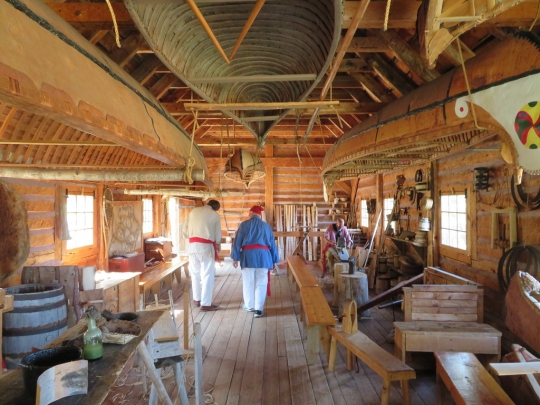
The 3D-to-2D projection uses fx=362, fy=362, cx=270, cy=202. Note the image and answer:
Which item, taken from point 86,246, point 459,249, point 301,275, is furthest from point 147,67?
point 459,249

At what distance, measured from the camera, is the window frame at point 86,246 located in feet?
17.7

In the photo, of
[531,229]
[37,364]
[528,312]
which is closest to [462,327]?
[528,312]

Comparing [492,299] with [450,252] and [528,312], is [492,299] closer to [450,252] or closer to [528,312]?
[450,252]

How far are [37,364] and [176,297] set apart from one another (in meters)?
5.56

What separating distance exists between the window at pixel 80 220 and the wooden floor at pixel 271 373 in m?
2.19

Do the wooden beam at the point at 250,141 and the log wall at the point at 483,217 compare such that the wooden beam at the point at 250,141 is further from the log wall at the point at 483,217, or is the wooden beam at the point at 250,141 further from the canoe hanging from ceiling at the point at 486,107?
the canoe hanging from ceiling at the point at 486,107

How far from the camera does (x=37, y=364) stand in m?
1.77

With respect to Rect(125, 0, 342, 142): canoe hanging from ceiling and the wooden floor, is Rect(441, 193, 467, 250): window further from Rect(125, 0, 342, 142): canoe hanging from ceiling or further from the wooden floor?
Rect(125, 0, 342, 142): canoe hanging from ceiling

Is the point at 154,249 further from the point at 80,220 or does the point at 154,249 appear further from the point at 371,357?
the point at 371,357

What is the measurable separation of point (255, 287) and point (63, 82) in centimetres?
510

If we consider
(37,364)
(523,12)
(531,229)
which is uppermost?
(523,12)

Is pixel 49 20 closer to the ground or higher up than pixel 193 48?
closer to the ground

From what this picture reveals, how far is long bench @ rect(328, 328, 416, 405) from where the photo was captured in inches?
117

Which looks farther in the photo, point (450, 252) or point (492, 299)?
point (450, 252)
